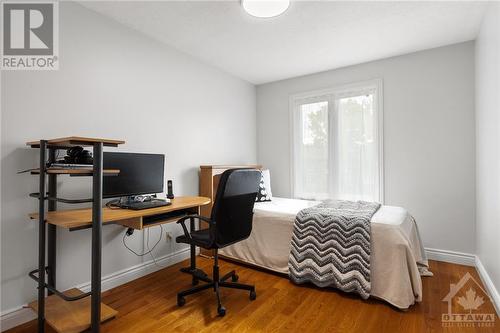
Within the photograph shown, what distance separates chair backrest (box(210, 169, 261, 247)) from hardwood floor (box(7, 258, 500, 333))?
56cm

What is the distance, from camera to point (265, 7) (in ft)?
7.20

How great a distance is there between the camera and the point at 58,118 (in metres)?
2.18

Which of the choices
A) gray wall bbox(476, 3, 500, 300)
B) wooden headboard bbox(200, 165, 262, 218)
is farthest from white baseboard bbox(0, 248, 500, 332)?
wooden headboard bbox(200, 165, 262, 218)

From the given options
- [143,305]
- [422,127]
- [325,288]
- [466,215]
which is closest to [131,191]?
[143,305]

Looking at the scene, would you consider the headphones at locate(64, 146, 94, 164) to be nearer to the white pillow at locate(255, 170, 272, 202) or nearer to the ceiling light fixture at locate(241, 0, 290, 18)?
the ceiling light fixture at locate(241, 0, 290, 18)

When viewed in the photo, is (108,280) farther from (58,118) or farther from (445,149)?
(445,149)

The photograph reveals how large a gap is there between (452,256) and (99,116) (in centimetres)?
404

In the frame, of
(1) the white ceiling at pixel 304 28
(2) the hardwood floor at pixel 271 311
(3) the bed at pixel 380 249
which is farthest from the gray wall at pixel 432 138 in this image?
(2) the hardwood floor at pixel 271 311

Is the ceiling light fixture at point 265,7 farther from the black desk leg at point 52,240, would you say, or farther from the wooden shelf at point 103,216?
the black desk leg at point 52,240

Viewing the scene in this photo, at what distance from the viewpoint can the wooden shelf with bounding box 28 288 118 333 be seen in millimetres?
1799

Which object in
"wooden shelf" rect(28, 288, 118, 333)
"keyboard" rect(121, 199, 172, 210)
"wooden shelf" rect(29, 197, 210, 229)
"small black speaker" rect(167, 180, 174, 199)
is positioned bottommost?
"wooden shelf" rect(28, 288, 118, 333)

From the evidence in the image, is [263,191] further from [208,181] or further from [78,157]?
[78,157]

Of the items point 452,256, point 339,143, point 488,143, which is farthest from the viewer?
point 339,143

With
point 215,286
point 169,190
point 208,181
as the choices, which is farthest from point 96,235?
point 208,181
